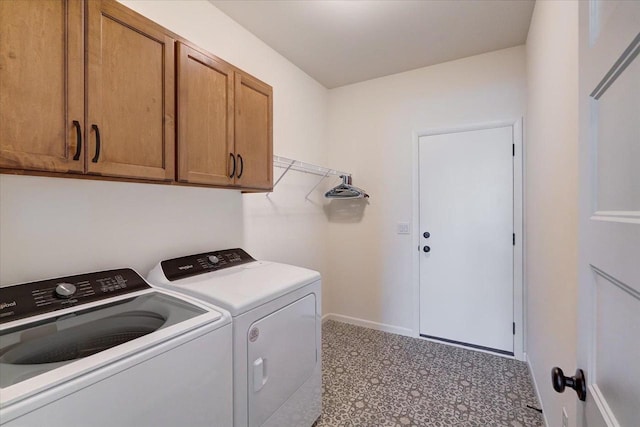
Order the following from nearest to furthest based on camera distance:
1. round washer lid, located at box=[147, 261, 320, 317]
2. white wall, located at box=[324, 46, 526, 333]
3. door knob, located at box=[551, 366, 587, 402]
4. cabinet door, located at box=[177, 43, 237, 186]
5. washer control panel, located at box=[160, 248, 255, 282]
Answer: door knob, located at box=[551, 366, 587, 402], round washer lid, located at box=[147, 261, 320, 317], cabinet door, located at box=[177, 43, 237, 186], washer control panel, located at box=[160, 248, 255, 282], white wall, located at box=[324, 46, 526, 333]

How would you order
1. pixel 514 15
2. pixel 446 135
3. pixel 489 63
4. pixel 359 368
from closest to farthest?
pixel 514 15 → pixel 359 368 → pixel 489 63 → pixel 446 135

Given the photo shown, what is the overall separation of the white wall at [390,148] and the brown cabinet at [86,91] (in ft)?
7.08

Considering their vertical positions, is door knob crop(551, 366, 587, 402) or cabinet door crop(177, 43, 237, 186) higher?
cabinet door crop(177, 43, 237, 186)

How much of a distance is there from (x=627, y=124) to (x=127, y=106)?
1555 mm

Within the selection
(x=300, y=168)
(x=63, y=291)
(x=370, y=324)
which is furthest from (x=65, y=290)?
(x=370, y=324)

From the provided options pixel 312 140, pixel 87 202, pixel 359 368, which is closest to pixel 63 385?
pixel 87 202

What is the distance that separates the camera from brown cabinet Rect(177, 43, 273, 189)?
1.44 metres

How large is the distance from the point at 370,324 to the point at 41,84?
312 cm

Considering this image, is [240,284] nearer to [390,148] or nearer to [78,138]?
[78,138]

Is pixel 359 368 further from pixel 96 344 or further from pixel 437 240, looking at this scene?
pixel 96 344

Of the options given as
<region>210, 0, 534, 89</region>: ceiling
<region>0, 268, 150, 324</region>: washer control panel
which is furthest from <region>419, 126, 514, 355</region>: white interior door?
<region>0, 268, 150, 324</region>: washer control panel

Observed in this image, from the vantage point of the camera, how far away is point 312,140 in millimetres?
3090

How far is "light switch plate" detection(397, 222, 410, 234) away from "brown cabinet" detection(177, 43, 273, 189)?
155 cm

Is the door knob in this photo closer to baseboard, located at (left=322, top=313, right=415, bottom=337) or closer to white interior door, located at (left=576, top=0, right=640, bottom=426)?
white interior door, located at (left=576, top=0, right=640, bottom=426)
